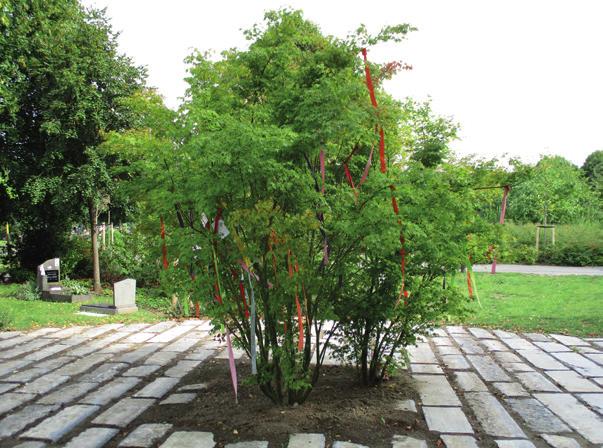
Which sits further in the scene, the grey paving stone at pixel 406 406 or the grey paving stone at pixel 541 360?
the grey paving stone at pixel 541 360

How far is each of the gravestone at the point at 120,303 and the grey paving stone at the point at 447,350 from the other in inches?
232

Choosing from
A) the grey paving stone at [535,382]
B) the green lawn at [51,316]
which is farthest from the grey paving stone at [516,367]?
the green lawn at [51,316]

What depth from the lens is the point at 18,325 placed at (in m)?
7.96

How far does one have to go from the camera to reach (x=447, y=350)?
20.4 ft

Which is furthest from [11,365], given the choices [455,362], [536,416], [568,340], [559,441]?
[568,340]

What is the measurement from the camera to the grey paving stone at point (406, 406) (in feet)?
13.3

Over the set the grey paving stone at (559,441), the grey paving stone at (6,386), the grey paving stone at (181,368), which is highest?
the grey paving stone at (6,386)

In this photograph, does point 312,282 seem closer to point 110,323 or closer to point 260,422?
point 260,422

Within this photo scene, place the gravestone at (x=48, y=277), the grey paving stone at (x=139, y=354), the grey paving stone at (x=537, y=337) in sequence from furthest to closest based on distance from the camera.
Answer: the gravestone at (x=48, y=277) < the grey paving stone at (x=537, y=337) < the grey paving stone at (x=139, y=354)

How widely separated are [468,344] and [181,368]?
365cm

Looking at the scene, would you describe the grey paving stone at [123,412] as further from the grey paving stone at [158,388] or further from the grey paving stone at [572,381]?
the grey paving stone at [572,381]

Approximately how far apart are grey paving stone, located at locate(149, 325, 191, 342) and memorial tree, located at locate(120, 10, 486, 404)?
321cm

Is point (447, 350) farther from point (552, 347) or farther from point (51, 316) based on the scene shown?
point (51, 316)

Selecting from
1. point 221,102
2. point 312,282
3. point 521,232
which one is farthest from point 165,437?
point 521,232
